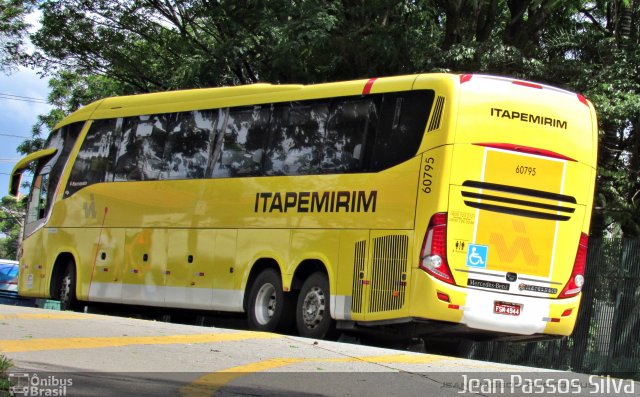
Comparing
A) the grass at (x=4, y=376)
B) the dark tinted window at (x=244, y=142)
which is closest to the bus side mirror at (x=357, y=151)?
the dark tinted window at (x=244, y=142)

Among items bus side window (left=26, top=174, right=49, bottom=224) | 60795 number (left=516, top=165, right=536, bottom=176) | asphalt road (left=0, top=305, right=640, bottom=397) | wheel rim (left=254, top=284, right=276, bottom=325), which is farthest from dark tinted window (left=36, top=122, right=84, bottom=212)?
60795 number (left=516, top=165, right=536, bottom=176)

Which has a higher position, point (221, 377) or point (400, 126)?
point (400, 126)

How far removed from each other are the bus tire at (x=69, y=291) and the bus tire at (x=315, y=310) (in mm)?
6276

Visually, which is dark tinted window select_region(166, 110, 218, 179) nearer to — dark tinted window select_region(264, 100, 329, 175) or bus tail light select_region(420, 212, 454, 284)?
dark tinted window select_region(264, 100, 329, 175)

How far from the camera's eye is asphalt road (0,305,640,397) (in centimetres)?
670

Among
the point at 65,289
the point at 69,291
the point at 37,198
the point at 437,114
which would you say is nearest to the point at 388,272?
the point at 437,114

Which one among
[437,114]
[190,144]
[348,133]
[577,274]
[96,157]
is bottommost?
[577,274]

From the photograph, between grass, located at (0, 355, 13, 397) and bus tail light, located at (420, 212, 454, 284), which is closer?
grass, located at (0, 355, 13, 397)

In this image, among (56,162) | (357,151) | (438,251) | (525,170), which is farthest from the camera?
(56,162)

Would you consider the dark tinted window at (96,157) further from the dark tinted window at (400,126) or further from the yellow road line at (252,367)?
the yellow road line at (252,367)

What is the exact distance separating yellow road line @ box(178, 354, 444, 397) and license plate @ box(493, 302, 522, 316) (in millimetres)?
1061

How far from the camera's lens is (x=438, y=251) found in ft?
34.3

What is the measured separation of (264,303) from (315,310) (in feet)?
3.95

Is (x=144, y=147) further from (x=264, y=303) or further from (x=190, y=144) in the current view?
(x=264, y=303)
